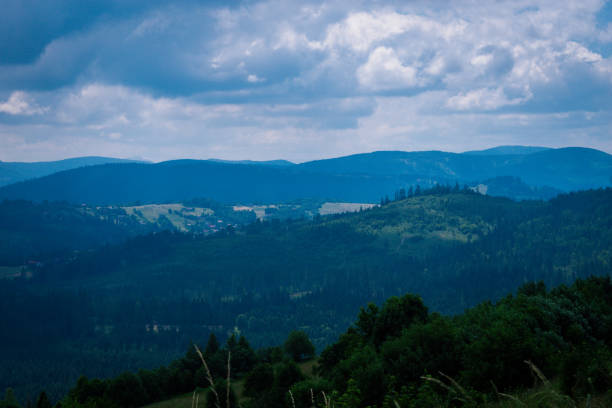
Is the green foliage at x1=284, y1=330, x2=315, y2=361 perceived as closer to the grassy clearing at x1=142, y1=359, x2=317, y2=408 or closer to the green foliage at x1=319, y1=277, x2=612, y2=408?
the grassy clearing at x1=142, y1=359, x2=317, y2=408

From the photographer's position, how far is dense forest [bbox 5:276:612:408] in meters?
23.3

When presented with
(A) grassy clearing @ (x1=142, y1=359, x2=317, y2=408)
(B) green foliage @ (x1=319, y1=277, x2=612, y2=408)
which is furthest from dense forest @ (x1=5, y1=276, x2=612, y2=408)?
(A) grassy clearing @ (x1=142, y1=359, x2=317, y2=408)

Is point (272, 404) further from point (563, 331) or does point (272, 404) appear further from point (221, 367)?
point (221, 367)

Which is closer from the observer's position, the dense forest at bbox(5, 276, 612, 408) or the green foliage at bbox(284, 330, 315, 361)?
the dense forest at bbox(5, 276, 612, 408)

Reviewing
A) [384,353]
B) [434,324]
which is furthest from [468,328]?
[384,353]

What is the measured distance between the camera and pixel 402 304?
62344 millimetres

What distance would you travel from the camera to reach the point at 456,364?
42156mm

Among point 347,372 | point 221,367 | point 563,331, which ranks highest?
point 563,331

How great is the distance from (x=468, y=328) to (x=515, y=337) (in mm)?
12847

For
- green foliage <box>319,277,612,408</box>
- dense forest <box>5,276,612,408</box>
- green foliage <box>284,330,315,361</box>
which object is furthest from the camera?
green foliage <box>284,330,315,361</box>

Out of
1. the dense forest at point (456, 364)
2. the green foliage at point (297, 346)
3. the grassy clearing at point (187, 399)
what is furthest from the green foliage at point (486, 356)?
the green foliage at point (297, 346)

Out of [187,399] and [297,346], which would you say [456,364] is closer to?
[187,399]

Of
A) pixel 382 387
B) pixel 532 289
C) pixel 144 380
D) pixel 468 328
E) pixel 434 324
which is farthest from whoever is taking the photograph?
pixel 144 380

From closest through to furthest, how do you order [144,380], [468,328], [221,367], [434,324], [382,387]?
[382,387], [434,324], [468,328], [144,380], [221,367]
